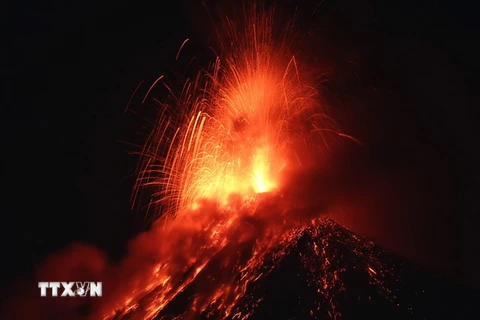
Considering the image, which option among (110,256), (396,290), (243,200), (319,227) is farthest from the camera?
(110,256)

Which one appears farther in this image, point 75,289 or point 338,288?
point 75,289

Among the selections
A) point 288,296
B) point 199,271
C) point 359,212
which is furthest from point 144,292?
point 359,212

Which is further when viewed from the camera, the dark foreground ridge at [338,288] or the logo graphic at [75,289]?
the logo graphic at [75,289]

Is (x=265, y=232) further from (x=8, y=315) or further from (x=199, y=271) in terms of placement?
(x=8, y=315)

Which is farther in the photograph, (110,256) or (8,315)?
(110,256)

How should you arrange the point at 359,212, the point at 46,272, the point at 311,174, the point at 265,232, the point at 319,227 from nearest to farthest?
1. the point at 319,227
2. the point at 265,232
3. the point at 311,174
4. the point at 359,212
5. the point at 46,272
